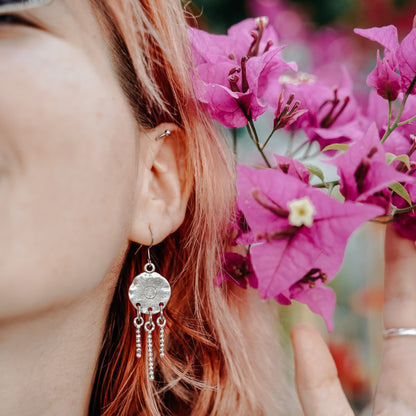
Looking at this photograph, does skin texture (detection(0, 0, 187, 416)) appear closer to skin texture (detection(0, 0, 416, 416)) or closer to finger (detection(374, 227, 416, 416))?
skin texture (detection(0, 0, 416, 416))

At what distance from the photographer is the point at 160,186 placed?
1.11 meters

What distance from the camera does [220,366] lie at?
1.29 meters

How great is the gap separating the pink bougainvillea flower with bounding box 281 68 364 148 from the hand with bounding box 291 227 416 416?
0.67 feet

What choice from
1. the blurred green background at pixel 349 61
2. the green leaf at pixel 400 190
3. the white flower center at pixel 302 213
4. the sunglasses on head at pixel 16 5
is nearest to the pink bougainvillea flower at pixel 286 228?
the white flower center at pixel 302 213

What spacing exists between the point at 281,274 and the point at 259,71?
0.34m

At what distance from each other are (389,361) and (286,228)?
1.34 ft

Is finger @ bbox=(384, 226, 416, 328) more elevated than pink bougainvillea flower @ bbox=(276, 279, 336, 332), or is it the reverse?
pink bougainvillea flower @ bbox=(276, 279, 336, 332)

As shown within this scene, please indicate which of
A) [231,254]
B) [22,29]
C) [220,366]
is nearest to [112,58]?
[22,29]

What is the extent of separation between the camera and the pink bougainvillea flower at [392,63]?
36.9 inches

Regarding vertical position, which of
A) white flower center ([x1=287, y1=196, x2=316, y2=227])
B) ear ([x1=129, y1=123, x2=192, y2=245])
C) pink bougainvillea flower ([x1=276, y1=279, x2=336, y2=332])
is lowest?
pink bougainvillea flower ([x1=276, y1=279, x2=336, y2=332])

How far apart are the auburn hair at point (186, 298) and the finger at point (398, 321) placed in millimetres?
304

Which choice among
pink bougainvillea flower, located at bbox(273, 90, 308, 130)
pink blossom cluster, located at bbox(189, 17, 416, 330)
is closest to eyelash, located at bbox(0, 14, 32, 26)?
pink blossom cluster, located at bbox(189, 17, 416, 330)

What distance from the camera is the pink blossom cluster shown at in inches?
32.3

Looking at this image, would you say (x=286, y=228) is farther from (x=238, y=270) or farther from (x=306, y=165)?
(x=238, y=270)
